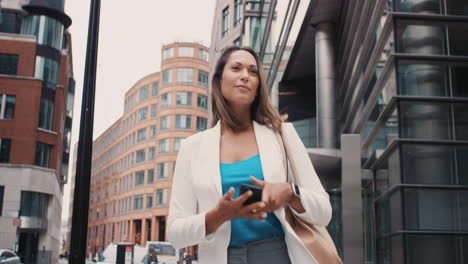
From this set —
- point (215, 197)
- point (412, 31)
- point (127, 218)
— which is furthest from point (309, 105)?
point (127, 218)

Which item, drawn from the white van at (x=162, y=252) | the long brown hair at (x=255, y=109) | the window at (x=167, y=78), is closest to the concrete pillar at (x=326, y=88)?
the long brown hair at (x=255, y=109)

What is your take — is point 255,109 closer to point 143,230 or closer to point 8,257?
point 8,257

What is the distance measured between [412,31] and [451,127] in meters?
1.28

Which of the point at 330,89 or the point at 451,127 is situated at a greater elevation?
the point at 330,89

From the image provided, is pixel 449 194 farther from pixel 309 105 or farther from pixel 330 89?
pixel 309 105

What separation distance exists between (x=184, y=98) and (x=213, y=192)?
229 feet

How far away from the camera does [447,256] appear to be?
228 inches

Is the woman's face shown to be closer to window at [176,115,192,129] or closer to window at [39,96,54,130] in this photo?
window at [39,96,54,130]

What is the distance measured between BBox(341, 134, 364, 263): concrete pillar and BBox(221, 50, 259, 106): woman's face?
163 inches

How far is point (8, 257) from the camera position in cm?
1011

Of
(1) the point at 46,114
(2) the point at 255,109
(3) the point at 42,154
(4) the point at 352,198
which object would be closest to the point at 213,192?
(2) the point at 255,109

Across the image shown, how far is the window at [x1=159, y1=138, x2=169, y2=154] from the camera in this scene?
69000 millimetres

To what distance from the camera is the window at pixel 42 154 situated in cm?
1232

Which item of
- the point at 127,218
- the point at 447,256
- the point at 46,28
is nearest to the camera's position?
the point at 447,256
